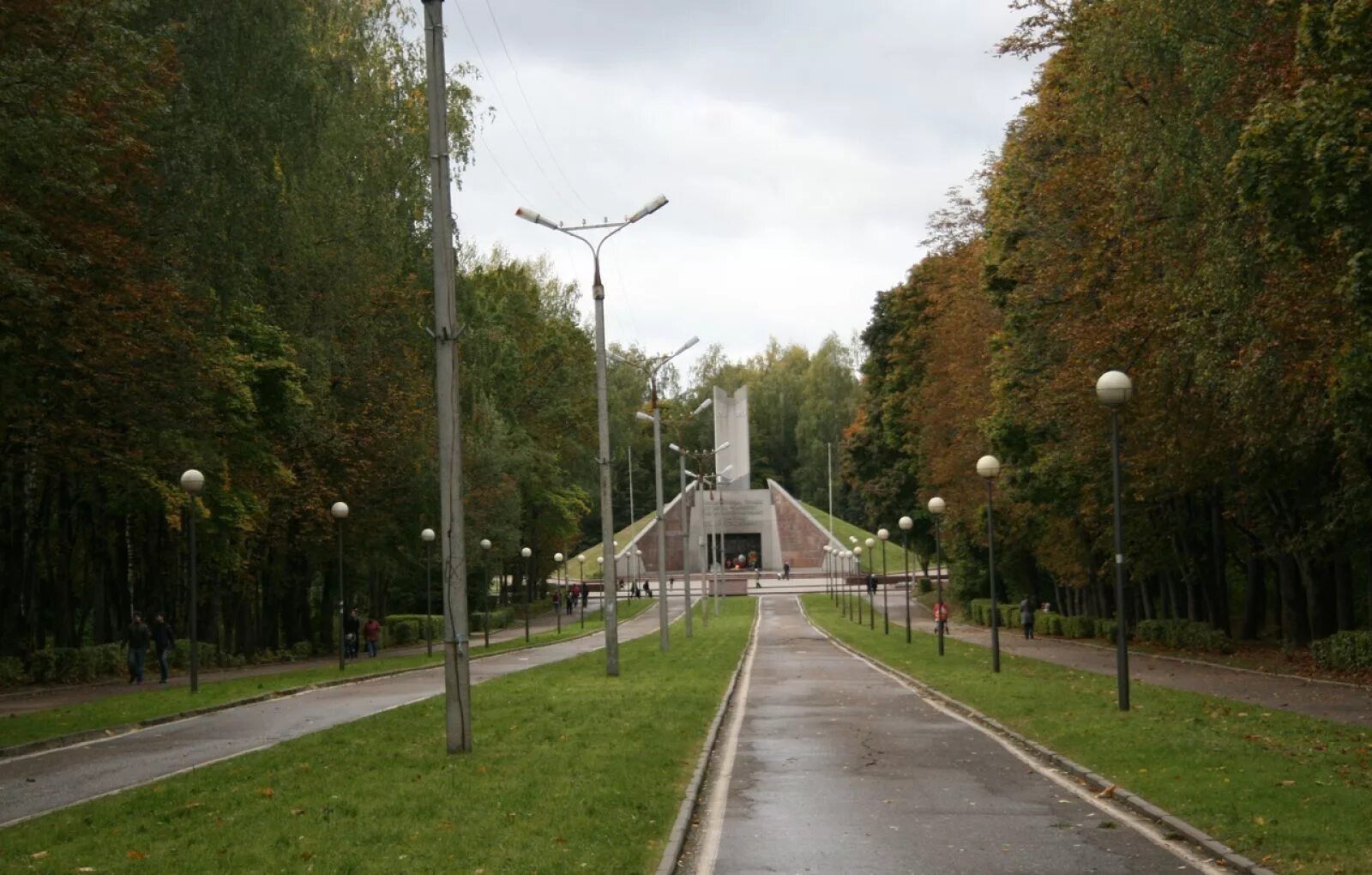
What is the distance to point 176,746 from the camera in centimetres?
1817

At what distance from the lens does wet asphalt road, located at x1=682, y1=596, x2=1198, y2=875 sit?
935 centimetres

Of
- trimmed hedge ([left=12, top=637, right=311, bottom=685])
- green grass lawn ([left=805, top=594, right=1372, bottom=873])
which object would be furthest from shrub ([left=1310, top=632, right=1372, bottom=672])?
trimmed hedge ([left=12, top=637, right=311, bottom=685])

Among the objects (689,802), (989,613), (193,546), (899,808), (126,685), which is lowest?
(989,613)

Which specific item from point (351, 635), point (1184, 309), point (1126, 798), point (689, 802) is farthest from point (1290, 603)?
point (351, 635)

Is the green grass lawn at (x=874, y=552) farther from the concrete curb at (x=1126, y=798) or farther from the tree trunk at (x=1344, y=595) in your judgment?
the concrete curb at (x=1126, y=798)

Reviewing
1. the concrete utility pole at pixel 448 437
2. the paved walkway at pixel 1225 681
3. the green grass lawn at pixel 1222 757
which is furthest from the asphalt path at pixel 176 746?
the paved walkway at pixel 1225 681

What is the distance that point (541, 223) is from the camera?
25641 mm

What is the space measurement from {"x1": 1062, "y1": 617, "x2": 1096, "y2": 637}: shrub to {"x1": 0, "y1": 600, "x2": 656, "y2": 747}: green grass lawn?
19.0 meters

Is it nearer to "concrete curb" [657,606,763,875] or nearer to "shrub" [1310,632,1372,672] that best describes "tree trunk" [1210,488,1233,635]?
"shrub" [1310,632,1372,672]

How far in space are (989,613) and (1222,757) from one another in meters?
44.5

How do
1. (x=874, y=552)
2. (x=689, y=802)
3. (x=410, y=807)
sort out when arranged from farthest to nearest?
(x=874, y=552) → (x=689, y=802) → (x=410, y=807)

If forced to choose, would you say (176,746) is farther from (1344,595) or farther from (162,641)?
(1344,595)

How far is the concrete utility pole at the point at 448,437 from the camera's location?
14.0m

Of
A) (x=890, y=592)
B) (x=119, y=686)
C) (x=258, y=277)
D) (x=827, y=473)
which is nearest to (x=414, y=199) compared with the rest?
(x=258, y=277)
